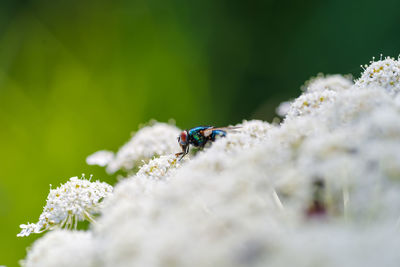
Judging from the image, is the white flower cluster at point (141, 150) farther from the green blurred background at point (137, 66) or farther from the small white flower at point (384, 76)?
the small white flower at point (384, 76)

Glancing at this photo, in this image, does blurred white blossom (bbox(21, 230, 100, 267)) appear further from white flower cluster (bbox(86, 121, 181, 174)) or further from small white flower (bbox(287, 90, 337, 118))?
white flower cluster (bbox(86, 121, 181, 174))

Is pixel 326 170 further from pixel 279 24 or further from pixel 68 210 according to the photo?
pixel 279 24

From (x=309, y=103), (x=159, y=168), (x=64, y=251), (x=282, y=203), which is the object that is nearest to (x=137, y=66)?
(x=159, y=168)

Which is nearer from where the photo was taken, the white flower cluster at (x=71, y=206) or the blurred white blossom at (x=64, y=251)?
the blurred white blossom at (x=64, y=251)

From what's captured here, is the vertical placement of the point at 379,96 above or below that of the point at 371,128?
above

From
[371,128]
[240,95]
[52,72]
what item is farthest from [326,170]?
[240,95]

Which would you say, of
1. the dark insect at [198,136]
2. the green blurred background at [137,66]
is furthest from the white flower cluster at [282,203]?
the green blurred background at [137,66]
